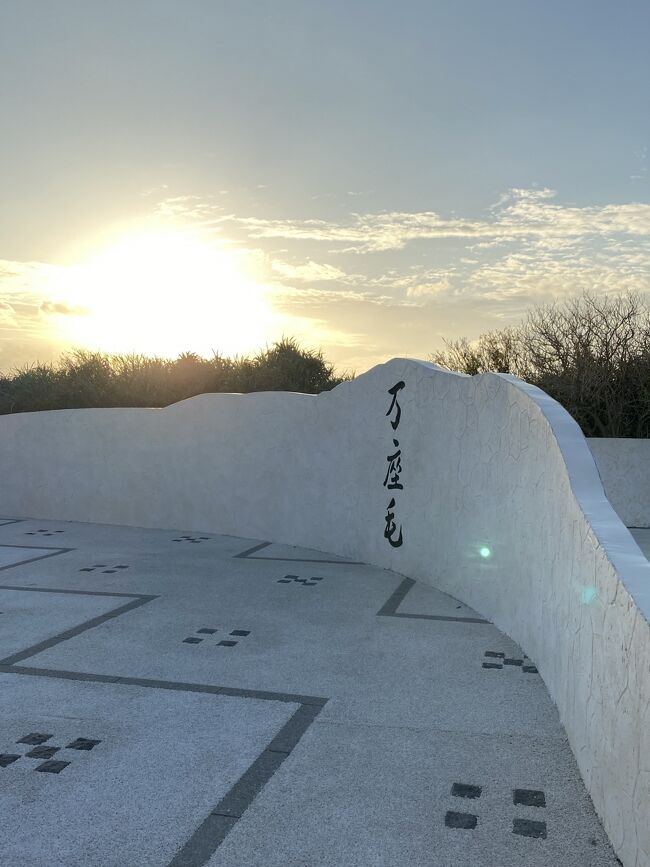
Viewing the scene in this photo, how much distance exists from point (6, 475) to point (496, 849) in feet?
36.4

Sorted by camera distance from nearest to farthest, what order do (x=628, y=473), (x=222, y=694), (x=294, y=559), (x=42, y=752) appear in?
1. (x=42, y=752)
2. (x=222, y=694)
3. (x=294, y=559)
4. (x=628, y=473)

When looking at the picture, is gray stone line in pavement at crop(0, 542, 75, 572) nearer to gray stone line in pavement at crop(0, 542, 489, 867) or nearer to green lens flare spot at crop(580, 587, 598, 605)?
gray stone line in pavement at crop(0, 542, 489, 867)

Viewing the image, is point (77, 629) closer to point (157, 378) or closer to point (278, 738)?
point (278, 738)

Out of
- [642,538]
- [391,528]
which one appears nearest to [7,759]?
[391,528]

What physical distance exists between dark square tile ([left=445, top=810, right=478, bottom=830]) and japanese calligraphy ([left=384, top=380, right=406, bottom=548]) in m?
4.17

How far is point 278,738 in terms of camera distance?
11.3 ft

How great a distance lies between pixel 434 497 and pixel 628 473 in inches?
188

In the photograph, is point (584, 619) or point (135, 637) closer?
point (584, 619)

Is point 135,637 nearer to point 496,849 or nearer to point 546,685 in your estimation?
point 546,685

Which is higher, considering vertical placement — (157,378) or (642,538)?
(157,378)

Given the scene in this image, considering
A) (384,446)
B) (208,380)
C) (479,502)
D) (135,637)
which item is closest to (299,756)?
(135,637)

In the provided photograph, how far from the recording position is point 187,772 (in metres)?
3.12

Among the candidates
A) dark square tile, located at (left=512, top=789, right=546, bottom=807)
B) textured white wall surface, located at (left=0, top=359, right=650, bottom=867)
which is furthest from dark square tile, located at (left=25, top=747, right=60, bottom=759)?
textured white wall surface, located at (left=0, top=359, right=650, bottom=867)

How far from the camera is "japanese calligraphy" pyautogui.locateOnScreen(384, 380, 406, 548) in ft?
22.9
